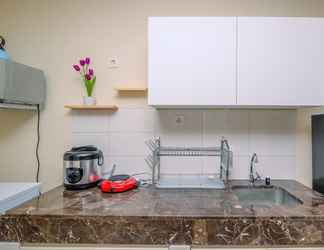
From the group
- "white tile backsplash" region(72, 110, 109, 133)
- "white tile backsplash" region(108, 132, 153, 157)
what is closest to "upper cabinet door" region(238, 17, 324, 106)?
"white tile backsplash" region(108, 132, 153, 157)

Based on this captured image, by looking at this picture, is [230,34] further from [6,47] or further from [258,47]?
[6,47]

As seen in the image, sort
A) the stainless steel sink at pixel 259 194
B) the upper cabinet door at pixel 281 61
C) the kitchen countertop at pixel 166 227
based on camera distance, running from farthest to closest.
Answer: the stainless steel sink at pixel 259 194 → the upper cabinet door at pixel 281 61 → the kitchen countertop at pixel 166 227

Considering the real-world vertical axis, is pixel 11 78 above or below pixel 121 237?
above

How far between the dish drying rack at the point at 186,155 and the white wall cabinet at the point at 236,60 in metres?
0.42

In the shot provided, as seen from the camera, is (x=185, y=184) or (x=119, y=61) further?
(x=119, y=61)

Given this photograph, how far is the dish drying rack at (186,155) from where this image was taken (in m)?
1.52

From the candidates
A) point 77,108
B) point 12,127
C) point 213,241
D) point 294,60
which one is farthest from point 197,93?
point 12,127

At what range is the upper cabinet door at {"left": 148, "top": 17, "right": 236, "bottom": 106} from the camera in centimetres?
133

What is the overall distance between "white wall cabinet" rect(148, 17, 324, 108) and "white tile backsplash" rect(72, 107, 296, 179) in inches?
13.3

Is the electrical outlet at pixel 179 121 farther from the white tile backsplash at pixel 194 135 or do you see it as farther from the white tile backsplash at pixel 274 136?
the white tile backsplash at pixel 274 136

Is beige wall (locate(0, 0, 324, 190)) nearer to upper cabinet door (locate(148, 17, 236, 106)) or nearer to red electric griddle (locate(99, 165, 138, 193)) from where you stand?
upper cabinet door (locate(148, 17, 236, 106))

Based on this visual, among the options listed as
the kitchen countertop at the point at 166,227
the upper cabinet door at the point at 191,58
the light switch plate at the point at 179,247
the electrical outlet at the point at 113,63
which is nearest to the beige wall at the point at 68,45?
the electrical outlet at the point at 113,63

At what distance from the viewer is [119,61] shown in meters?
1.68

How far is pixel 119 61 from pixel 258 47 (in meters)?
0.99
